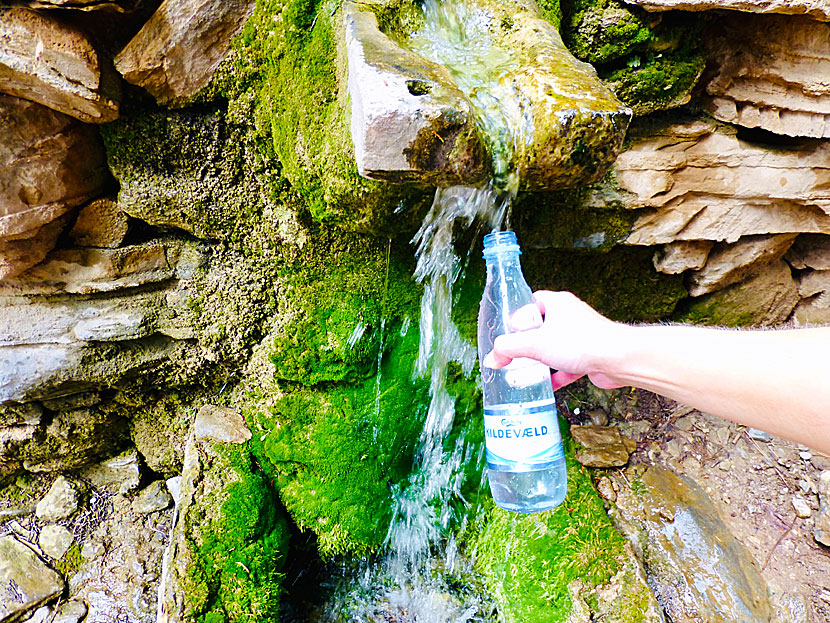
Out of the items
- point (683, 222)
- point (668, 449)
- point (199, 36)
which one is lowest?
point (668, 449)

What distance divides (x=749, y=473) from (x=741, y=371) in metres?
2.06

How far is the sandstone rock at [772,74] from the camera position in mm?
2279

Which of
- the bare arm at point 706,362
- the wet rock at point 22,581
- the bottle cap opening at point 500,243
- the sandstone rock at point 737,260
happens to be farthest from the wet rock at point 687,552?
the wet rock at point 22,581

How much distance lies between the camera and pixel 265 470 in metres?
2.84

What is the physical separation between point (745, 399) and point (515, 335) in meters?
0.74

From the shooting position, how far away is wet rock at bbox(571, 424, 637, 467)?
312 centimetres

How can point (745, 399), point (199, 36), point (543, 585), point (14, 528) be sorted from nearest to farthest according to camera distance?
point (745, 399) < point (199, 36) < point (543, 585) < point (14, 528)

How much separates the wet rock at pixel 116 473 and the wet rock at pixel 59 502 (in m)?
0.11

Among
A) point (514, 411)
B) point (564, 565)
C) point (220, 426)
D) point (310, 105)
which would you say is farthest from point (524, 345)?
point (220, 426)

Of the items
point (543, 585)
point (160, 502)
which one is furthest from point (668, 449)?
point (160, 502)

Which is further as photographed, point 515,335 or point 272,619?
point 272,619

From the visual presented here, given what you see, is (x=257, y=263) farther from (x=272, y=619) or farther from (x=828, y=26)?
(x=828, y=26)

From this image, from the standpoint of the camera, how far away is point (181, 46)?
221 centimetres

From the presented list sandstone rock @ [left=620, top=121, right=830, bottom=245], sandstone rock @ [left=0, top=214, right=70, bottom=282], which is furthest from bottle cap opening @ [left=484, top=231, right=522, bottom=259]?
sandstone rock @ [left=0, top=214, right=70, bottom=282]
